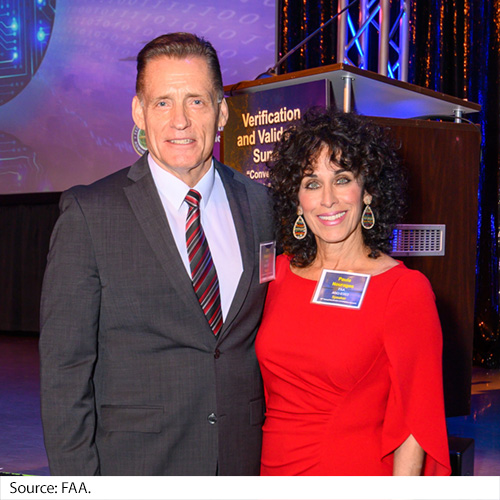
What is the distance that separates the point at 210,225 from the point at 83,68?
5.58 meters

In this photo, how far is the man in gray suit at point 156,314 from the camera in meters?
1.51

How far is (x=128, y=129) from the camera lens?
21.5ft

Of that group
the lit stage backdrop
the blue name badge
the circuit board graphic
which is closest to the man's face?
the blue name badge

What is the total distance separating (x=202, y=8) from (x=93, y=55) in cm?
128

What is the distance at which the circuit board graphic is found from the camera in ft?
22.5

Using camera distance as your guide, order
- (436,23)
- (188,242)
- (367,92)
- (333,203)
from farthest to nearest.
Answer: (436,23), (367,92), (333,203), (188,242)

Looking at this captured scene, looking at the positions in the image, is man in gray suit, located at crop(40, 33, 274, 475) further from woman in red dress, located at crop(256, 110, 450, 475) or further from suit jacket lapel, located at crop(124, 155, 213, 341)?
woman in red dress, located at crop(256, 110, 450, 475)

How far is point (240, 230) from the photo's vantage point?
1738mm

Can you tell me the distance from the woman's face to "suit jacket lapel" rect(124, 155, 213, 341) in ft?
1.42

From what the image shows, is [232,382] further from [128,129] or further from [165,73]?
[128,129]

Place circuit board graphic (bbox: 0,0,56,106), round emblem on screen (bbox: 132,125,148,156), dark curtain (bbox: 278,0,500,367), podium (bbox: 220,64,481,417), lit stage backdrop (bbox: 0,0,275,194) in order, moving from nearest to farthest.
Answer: podium (bbox: 220,64,481,417)
lit stage backdrop (bbox: 0,0,275,194)
dark curtain (bbox: 278,0,500,367)
round emblem on screen (bbox: 132,125,148,156)
circuit board graphic (bbox: 0,0,56,106)

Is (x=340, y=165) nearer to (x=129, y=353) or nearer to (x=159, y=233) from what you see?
(x=159, y=233)

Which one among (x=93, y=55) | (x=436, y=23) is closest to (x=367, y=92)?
(x=436, y=23)

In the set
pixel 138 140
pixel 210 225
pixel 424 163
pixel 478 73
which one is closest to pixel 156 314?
pixel 210 225
